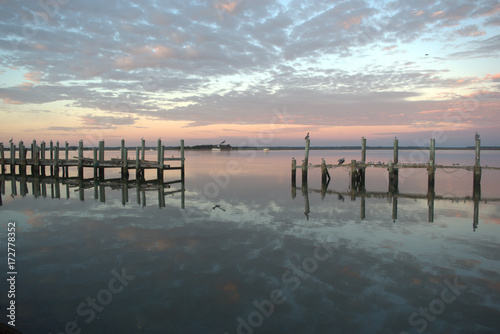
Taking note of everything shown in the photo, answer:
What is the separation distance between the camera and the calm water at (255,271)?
6102 mm

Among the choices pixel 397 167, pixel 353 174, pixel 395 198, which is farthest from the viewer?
pixel 353 174

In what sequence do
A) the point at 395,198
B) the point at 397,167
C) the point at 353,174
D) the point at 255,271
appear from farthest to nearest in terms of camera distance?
the point at 353,174, the point at 397,167, the point at 395,198, the point at 255,271

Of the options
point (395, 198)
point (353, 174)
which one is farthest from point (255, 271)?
point (353, 174)

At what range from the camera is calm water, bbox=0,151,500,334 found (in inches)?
240

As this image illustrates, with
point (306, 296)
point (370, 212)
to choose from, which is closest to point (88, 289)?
point (306, 296)

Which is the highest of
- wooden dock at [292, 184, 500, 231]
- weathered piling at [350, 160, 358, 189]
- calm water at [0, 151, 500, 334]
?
weathered piling at [350, 160, 358, 189]

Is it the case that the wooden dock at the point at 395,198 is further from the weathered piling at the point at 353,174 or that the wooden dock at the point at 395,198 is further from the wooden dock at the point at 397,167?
the wooden dock at the point at 397,167

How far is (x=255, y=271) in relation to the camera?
8281mm

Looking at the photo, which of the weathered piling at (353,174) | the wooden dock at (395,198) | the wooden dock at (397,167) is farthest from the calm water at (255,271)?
the weathered piling at (353,174)

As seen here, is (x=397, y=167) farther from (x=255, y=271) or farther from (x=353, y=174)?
(x=255, y=271)

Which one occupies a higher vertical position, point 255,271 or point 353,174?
point 353,174

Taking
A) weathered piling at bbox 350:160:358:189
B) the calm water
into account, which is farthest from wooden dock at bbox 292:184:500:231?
the calm water

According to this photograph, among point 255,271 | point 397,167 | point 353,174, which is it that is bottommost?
point 255,271

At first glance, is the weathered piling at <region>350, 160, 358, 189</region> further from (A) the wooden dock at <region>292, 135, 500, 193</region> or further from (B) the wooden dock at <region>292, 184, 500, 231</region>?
(B) the wooden dock at <region>292, 184, 500, 231</region>
